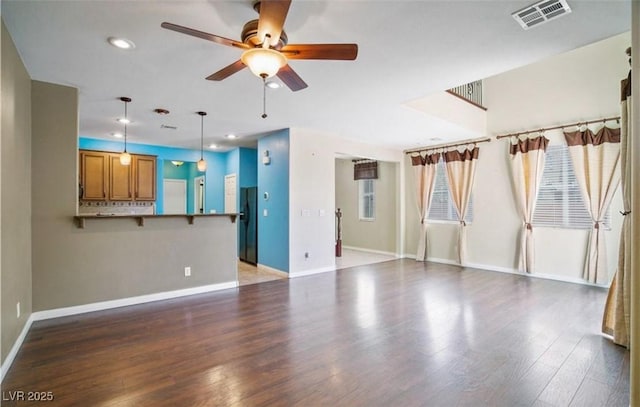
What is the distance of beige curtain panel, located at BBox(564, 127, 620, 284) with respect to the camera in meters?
4.71

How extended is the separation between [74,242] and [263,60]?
336 cm

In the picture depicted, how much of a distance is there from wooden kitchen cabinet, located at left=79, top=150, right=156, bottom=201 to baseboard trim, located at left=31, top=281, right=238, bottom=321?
3261 millimetres

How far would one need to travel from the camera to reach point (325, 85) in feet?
11.6

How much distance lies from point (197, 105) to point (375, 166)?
5.12m

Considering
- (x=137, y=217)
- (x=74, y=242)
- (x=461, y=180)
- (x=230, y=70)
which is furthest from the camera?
(x=461, y=180)

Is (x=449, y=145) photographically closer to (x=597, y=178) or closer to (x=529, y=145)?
(x=529, y=145)

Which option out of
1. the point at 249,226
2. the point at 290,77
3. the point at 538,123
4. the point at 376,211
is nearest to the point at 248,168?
the point at 249,226

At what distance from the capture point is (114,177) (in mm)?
6445

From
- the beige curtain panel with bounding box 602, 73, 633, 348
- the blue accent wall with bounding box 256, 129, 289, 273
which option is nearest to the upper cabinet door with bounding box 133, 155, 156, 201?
the blue accent wall with bounding box 256, 129, 289, 273

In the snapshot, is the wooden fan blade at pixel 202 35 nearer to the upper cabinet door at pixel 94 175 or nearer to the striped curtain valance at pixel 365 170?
the upper cabinet door at pixel 94 175

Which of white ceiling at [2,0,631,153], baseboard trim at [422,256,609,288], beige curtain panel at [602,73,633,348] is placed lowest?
baseboard trim at [422,256,609,288]

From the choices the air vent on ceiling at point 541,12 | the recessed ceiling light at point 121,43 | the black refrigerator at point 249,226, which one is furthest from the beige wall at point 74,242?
the air vent on ceiling at point 541,12

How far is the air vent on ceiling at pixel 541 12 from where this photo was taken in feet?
6.88

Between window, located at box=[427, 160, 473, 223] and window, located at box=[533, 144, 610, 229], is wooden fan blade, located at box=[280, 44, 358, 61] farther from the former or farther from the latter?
window, located at box=[427, 160, 473, 223]
